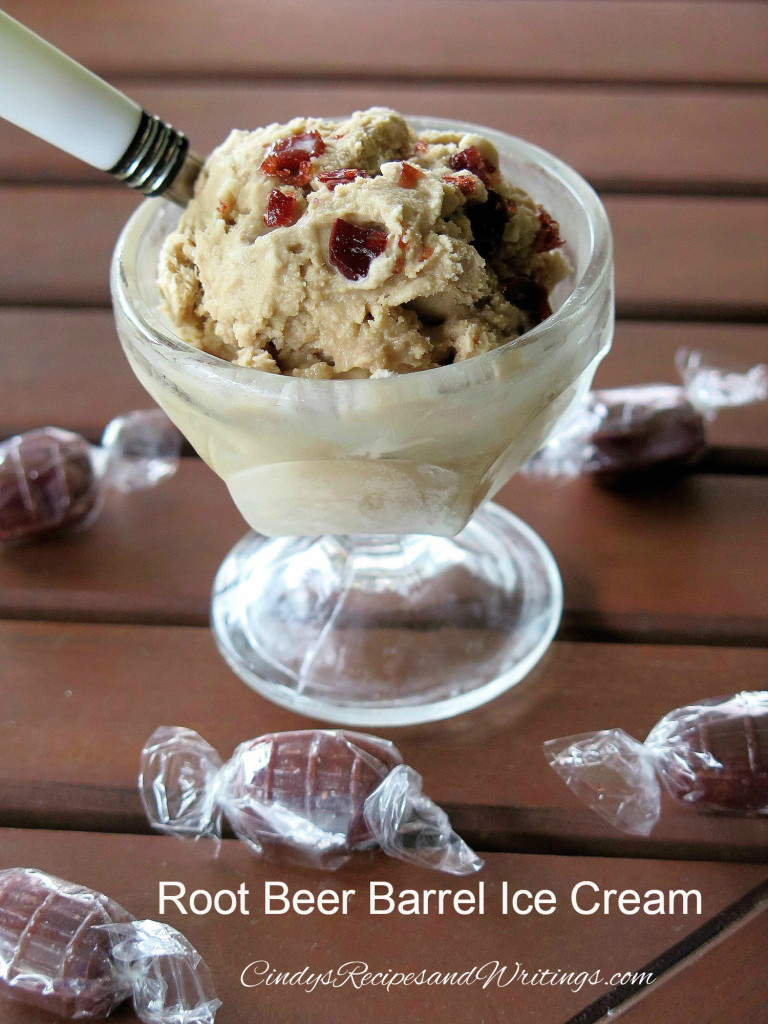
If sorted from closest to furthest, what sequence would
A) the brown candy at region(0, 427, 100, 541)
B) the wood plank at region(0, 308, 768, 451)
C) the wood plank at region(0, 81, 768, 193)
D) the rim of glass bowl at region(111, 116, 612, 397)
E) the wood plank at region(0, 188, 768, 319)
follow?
the rim of glass bowl at region(111, 116, 612, 397)
the brown candy at region(0, 427, 100, 541)
the wood plank at region(0, 308, 768, 451)
the wood plank at region(0, 188, 768, 319)
the wood plank at region(0, 81, 768, 193)

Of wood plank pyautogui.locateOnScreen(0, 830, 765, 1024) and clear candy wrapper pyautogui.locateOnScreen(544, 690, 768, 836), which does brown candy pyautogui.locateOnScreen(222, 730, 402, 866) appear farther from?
clear candy wrapper pyautogui.locateOnScreen(544, 690, 768, 836)

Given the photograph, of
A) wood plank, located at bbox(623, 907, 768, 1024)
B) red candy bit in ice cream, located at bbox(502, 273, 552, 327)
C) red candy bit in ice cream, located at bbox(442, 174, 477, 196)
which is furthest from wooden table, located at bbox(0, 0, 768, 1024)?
red candy bit in ice cream, located at bbox(442, 174, 477, 196)

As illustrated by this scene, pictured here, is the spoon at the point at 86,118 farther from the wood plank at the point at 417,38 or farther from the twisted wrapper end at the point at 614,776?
the wood plank at the point at 417,38

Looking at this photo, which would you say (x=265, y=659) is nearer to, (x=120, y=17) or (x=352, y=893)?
(x=352, y=893)

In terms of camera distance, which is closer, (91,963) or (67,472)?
(91,963)

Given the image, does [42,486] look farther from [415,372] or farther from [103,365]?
[415,372]

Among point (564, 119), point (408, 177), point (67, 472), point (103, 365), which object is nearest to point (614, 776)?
point (408, 177)

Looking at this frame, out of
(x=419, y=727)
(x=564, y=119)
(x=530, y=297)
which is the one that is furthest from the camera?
(x=564, y=119)
